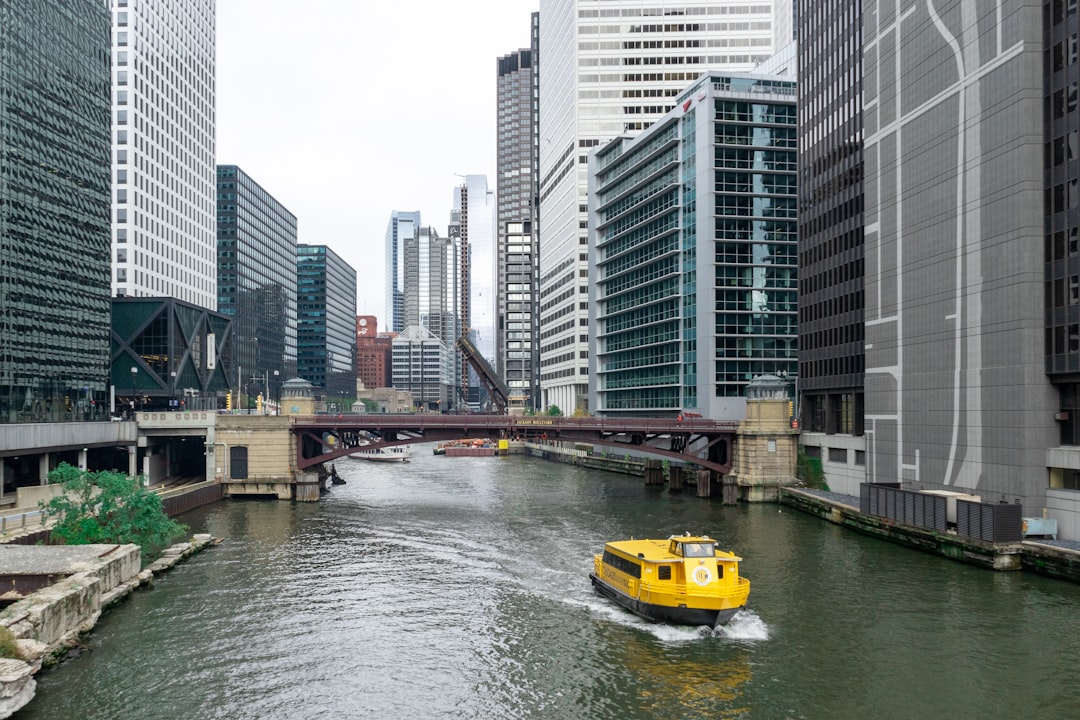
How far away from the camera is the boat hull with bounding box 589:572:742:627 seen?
132 feet

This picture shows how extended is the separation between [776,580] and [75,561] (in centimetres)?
3861

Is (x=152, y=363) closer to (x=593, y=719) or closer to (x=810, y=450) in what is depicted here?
(x=810, y=450)

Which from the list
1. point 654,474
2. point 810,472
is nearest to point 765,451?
point 810,472

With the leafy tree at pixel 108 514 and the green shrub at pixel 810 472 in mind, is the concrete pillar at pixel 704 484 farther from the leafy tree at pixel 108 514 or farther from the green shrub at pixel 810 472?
the leafy tree at pixel 108 514

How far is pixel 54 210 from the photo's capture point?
92.3 metres

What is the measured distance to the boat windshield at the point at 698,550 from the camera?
139 feet

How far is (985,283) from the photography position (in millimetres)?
59031

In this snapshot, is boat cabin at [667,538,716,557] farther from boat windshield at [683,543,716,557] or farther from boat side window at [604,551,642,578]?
boat side window at [604,551,642,578]

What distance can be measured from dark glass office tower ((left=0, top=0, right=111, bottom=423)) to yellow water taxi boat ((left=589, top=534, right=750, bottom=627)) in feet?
225

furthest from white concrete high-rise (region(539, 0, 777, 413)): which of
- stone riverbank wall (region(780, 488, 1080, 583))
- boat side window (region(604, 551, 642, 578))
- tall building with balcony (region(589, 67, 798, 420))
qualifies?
boat side window (region(604, 551, 642, 578))

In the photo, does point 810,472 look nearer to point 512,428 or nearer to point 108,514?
point 512,428

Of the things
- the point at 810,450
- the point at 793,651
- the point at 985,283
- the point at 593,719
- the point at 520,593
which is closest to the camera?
the point at 593,719

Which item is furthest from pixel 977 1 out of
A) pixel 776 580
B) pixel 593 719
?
pixel 593 719

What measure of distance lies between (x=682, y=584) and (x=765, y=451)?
50.8 meters
